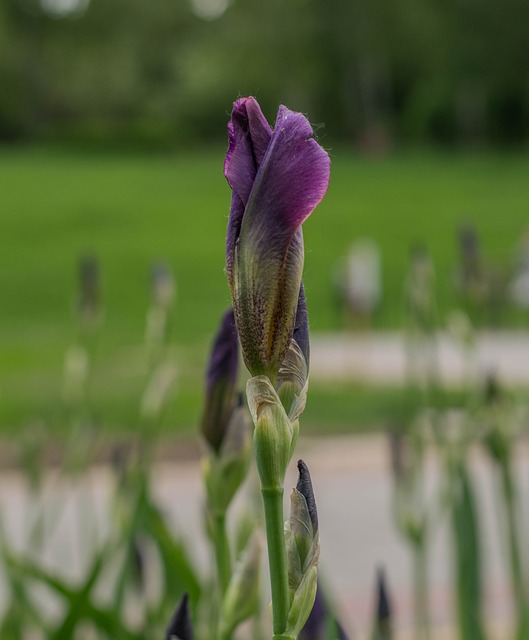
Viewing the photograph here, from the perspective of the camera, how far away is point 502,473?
157cm

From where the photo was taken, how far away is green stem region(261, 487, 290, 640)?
21.3 inches

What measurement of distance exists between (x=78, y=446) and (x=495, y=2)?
124 feet

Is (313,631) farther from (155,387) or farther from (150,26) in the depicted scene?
(150,26)

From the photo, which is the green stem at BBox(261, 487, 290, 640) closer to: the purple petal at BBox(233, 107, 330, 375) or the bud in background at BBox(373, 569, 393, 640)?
the purple petal at BBox(233, 107, 330, 375)

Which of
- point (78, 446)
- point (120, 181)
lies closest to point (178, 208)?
point (120, 181)

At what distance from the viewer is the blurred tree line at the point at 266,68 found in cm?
3941

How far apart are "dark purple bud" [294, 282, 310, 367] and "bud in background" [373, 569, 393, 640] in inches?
21.3

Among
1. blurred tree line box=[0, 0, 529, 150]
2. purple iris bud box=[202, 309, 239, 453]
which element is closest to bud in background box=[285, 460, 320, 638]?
purple iris bud box=[202, 309, 239, 453]

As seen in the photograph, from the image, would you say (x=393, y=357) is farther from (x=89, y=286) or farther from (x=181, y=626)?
(x=181, y=626)

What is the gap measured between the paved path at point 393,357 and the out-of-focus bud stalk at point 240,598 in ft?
22.2

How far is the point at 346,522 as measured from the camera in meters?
5.28

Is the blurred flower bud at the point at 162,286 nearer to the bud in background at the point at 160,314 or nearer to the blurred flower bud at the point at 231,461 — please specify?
the bud in background at the point at 160,314

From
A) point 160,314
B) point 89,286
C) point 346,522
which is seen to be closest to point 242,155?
point 160,314

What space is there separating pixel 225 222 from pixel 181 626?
287 millimetres
